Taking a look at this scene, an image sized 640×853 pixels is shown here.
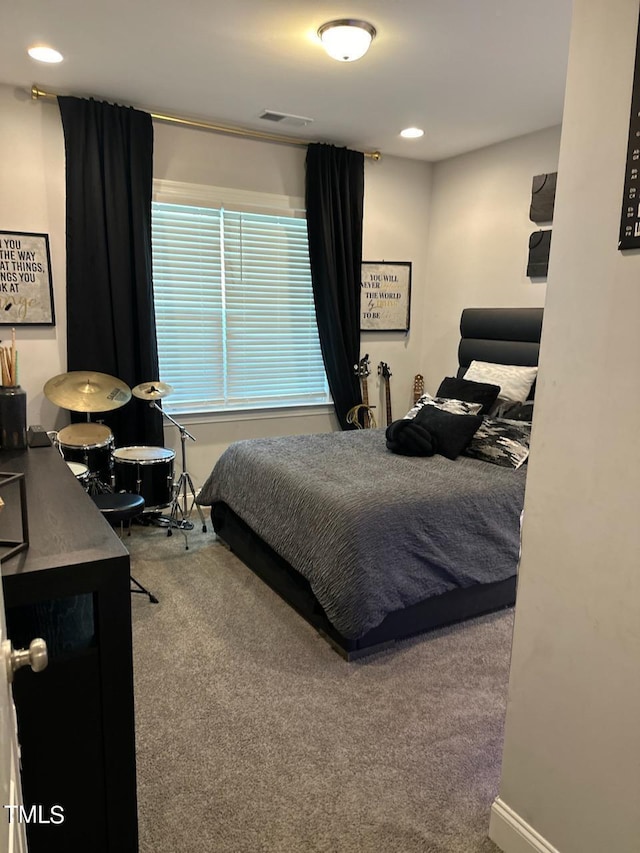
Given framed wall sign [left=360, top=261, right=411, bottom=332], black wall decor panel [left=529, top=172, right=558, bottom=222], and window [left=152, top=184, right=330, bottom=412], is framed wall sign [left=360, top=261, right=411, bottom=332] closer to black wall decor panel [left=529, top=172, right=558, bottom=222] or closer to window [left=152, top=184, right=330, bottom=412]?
window [left=152, top=184, right=330, bottom=412]

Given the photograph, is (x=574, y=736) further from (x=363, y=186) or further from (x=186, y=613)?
(x=363, y=186)

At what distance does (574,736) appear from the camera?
1420mm

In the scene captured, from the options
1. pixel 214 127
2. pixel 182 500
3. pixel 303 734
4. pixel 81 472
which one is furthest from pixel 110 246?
pixel 303 734

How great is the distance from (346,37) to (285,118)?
4.34ft

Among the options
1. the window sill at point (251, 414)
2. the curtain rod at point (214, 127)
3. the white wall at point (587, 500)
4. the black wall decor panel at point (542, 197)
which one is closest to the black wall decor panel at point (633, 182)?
the white wall at point (587, 500)

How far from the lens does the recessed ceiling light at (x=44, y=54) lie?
111 inches

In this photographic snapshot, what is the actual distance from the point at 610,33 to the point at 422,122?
2.83 meters

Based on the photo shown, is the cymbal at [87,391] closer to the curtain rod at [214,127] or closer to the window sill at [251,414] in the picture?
the window sill at [251,414]

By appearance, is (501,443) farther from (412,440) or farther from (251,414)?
(251,414)

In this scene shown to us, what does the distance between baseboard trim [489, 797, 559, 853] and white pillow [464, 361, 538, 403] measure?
2.48 metres

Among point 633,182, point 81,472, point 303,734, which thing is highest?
point 633,182

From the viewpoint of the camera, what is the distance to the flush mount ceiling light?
251cm

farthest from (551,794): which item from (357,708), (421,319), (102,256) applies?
(421,319)

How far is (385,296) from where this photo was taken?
15.9 feet
